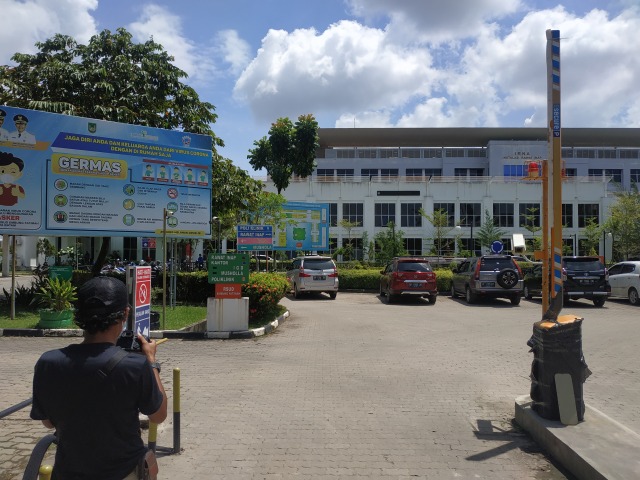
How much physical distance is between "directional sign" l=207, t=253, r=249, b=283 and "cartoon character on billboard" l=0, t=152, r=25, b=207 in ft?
19.4

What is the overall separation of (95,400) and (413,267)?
17932mm

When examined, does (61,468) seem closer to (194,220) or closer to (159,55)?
(194,220)

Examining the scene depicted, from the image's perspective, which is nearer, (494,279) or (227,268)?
(227,268)

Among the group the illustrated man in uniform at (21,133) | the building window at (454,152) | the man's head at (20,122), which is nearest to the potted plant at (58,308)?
the illustrated man in uniform at (21,133)

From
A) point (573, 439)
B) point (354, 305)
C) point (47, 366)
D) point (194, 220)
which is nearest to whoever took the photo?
point (47, 366)

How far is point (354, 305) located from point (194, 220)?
675cm

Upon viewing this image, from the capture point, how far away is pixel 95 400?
89.7 inches

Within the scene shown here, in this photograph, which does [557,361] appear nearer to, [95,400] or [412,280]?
[95,400]

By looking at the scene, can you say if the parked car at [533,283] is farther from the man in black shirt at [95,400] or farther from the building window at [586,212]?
the building window at [586,212]

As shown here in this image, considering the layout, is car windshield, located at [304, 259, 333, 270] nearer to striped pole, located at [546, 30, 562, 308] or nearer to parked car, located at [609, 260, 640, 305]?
parked car, located at [609, 260, 640, 305]

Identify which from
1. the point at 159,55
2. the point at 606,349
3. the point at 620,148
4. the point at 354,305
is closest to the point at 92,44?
the point at 159,55

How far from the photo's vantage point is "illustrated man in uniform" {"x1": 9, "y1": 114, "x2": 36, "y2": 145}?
1338cm

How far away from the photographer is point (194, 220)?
1573cm

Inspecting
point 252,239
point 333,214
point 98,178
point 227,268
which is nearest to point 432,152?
point 333,214
